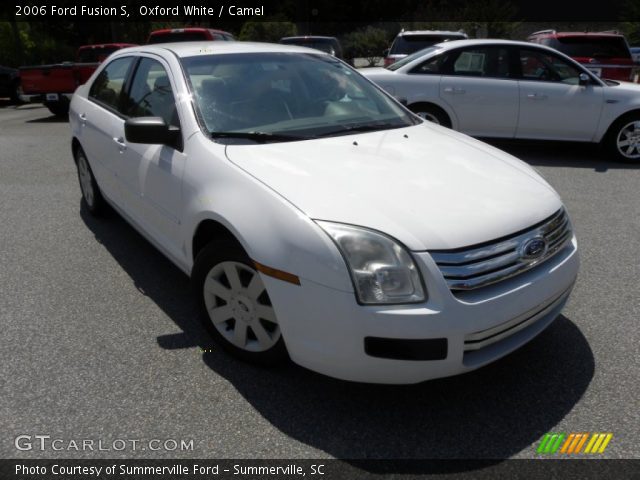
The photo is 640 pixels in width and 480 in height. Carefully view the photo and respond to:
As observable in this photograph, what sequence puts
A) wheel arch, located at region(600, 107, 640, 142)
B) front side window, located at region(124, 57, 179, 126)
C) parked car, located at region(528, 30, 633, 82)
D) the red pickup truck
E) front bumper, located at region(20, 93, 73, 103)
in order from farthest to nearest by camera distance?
front bumper, located at region(20, 93, 73, 103) → the red pickup truck → parked car, located at region(528, 30, 633, 82) → wheel arch, located at region(600, 107, 640, 142) → front side window, located at region(124, 57, 179, 126)

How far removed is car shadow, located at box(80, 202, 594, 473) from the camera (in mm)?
2443

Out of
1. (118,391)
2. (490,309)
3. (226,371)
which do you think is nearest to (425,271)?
(490,309)

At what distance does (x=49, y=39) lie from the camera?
24812 millimetres

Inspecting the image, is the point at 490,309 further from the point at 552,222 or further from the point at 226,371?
the point at 226,371

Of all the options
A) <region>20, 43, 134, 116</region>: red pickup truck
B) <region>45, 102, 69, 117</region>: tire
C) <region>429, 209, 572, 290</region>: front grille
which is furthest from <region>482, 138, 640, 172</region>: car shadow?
<region>45, 102, 69, 117</region>: tire

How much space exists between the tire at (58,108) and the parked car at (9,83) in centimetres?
307

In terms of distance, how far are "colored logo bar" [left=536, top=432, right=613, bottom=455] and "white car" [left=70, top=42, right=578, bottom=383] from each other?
1.36 feet

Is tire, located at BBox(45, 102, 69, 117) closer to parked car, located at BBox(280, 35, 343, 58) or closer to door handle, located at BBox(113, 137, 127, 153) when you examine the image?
parked car, located at BBox(280, 35, 343, 58)

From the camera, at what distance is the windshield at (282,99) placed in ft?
10.9

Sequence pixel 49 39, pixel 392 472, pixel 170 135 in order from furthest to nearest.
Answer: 1. pixel 49 39
2. pixel 170 135
3. pixel 392 472

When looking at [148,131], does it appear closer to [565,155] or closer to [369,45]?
[565,155]

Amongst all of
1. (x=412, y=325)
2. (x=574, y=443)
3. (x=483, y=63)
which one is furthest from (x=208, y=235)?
(x=483, y=63)

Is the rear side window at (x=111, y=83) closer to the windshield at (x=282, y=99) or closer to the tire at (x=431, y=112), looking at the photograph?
the windshield at (x=282, y=99)

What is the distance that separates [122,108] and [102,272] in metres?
1.21
